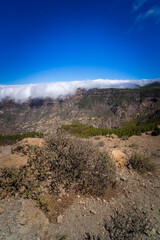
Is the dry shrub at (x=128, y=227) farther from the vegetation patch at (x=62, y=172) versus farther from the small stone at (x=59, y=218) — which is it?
the small stone at (x=59, y=218)

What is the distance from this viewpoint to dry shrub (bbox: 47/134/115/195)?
4034 mm

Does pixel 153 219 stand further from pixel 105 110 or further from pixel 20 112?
pixel 20 112

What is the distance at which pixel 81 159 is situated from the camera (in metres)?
4.25

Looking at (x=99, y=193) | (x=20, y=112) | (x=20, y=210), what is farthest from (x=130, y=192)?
(x=20, y=112)

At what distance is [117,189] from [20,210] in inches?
146

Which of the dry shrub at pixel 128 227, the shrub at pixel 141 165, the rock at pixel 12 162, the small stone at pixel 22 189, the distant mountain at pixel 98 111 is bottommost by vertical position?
the distant mountain at pixel 98 111

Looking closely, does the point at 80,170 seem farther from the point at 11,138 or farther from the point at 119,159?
the point at 11,138

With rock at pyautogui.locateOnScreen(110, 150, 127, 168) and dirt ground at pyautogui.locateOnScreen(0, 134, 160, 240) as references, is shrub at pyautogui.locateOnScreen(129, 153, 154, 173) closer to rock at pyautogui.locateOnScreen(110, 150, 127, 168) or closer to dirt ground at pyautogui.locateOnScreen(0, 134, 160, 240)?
rock at pyautogui.locateOnScreen(110, 150, 127, 168)

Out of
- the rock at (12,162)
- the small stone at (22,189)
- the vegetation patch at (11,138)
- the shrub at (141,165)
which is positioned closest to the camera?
the small stone at (22,189)

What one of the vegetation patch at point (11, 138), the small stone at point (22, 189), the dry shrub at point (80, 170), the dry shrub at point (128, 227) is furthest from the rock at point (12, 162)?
the vegetation patch at point (11, 138)

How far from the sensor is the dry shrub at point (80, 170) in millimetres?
4034

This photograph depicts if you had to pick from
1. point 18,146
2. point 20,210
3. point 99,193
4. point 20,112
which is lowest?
point 20,112

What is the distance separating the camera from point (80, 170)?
13.9ft

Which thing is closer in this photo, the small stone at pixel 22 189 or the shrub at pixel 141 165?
the small stone at pixel 22 189
